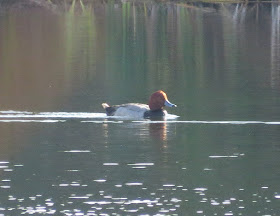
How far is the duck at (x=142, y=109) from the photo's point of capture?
70.1ft

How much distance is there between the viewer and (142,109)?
21.6m

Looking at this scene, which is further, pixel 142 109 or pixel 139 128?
pixel 142 109

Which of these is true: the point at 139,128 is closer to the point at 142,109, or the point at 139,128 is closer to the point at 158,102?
the point at 142,109

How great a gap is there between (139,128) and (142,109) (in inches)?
68.5

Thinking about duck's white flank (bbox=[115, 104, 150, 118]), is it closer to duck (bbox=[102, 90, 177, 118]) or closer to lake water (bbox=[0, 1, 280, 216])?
duck (bbox=[102, 90, 177, 118])

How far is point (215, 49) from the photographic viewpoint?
39.2 metres

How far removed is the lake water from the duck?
1.13 ft

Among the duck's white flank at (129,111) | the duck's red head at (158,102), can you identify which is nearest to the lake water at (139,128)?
the duck's white flank at (129,111)

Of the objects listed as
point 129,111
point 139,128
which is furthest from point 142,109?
point 139,128

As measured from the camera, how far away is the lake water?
1333 centimetres

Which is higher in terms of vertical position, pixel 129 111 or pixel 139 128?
pixel 129 111

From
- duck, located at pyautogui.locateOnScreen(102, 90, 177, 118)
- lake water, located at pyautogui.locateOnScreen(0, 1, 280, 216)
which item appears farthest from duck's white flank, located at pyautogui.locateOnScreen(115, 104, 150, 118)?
lake water, located at pyautogui.locateOnScreen(0, 1, 280, 216)

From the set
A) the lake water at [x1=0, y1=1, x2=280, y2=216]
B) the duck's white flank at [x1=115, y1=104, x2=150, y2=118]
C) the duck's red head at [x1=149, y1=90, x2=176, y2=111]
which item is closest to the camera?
the lake water at [x1=0, y1=1, x2=280, y2=216]

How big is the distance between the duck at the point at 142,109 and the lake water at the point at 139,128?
0.34m
